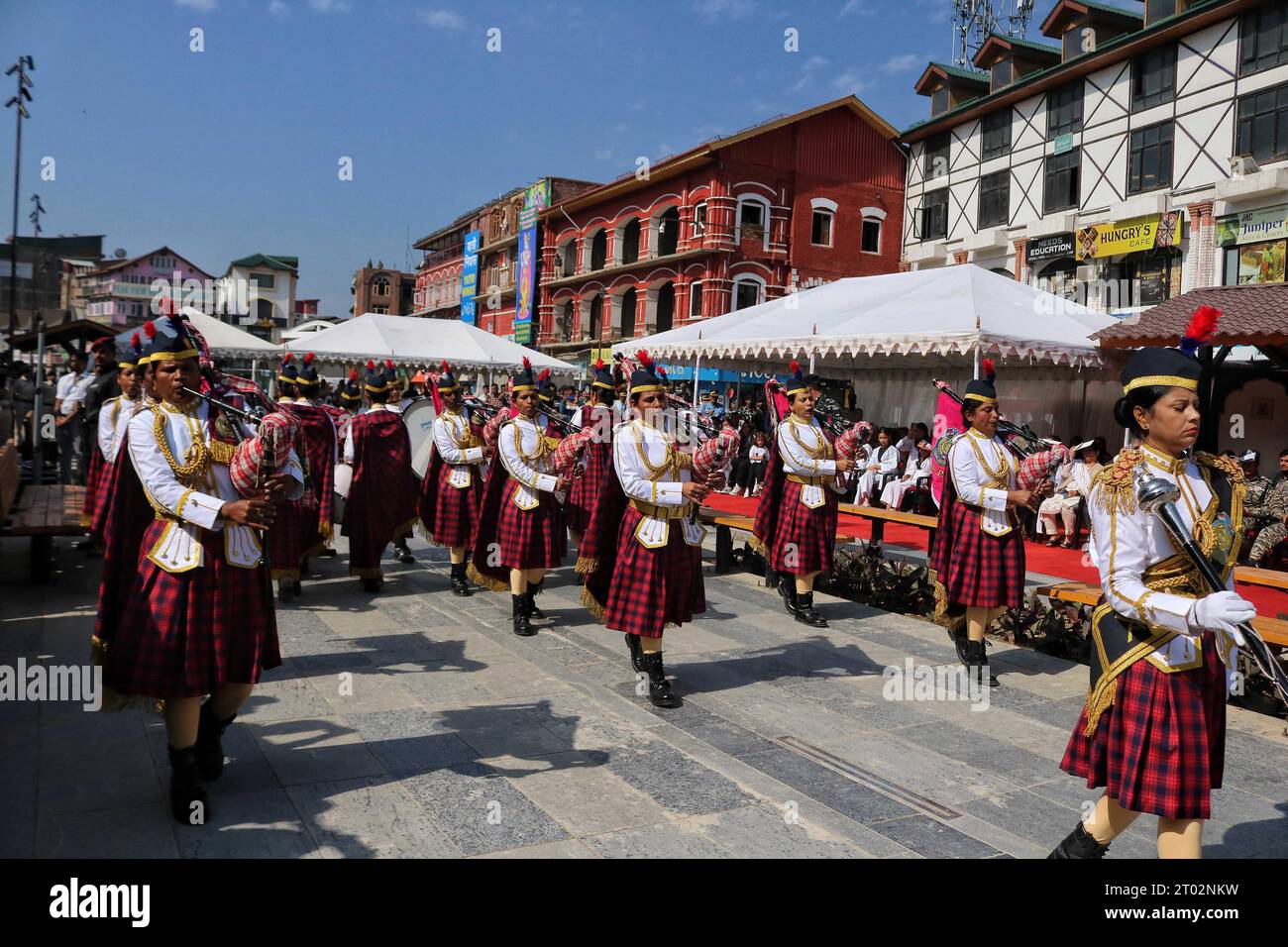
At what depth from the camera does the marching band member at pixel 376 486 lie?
27.5 ft

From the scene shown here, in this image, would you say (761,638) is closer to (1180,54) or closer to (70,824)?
(70,824)

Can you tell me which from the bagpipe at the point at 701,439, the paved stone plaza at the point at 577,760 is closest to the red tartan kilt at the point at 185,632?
the paved stone plaza at the point at 577,760

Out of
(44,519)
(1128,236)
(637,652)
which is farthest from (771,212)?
(637,652)

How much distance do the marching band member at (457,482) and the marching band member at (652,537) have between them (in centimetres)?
300

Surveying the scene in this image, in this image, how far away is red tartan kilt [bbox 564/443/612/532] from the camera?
8.81 m

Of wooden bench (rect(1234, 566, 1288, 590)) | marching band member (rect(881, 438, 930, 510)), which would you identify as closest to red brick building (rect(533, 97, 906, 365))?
marching band member (rect(881, 438, 930, 510))

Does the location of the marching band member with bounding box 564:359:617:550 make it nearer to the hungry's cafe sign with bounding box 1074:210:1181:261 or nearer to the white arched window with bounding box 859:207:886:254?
the hungry's cafe sign with bounding box 1074:210:1181:261

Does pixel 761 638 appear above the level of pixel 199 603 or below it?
below

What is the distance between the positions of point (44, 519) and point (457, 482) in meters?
3.24

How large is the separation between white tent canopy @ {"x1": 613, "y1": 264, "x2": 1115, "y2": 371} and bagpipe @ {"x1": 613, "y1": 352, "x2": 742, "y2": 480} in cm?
416

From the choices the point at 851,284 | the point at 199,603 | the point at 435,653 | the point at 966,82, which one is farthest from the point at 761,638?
the point at 966,82

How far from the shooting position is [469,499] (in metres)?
8.46

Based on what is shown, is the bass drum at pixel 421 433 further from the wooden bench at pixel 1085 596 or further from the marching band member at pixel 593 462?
the wooden bench at pixel 1085 596

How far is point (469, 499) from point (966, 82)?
874 inches
